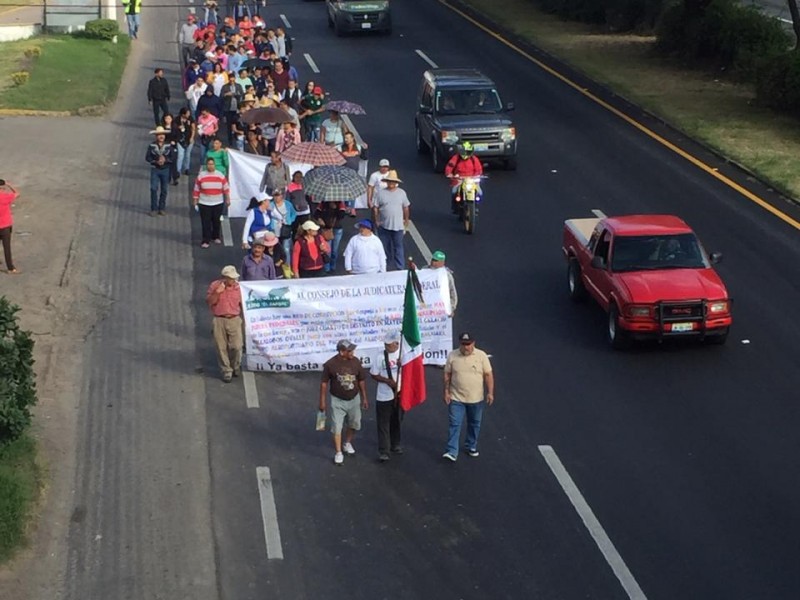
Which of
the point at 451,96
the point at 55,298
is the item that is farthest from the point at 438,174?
the point at 55,298

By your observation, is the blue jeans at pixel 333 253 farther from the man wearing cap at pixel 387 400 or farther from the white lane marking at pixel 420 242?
the man wearing cap at pixel 387 400

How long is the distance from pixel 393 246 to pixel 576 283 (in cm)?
309

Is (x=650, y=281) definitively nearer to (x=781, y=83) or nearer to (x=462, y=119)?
(x=462, y=119)

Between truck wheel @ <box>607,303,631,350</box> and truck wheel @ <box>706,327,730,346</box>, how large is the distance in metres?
1.12

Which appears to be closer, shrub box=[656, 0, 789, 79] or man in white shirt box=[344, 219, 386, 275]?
man in white shirt box=[344, 219, 386, 275]

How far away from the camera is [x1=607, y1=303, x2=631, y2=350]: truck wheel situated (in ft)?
61.6

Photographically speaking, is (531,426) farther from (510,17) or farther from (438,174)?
(510,17)

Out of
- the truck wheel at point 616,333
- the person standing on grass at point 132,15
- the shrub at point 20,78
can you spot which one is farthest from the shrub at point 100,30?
the truck wheel at point 616,333

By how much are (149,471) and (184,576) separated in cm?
249

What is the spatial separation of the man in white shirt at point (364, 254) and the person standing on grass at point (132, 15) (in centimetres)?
2933

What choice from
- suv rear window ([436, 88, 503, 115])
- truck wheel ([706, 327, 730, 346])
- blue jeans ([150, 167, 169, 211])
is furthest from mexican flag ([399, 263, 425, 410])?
suv rear window ([436, 88, 503, 115])

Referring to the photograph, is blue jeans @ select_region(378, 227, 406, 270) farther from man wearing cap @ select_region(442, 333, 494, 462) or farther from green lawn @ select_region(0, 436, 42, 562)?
green lawn @ select_region(0, 436, 42, 562)

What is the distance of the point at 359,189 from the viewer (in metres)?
22.4

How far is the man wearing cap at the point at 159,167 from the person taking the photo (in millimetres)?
25609
